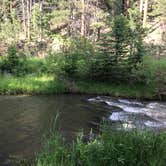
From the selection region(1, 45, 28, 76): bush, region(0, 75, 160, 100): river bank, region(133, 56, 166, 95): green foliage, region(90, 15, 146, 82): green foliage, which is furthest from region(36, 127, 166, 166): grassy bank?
region(1, 45, 28, 76): bush

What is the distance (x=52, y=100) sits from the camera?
1636 centimetres

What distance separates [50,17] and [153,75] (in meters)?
21.0

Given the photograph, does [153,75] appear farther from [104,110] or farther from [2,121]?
[2,121]

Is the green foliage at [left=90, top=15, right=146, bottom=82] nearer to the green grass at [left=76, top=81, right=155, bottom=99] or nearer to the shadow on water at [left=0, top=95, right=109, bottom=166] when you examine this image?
the green grass at [left=76, top=81, right=155, bottom=99]

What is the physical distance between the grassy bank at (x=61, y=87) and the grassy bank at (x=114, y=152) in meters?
12.2

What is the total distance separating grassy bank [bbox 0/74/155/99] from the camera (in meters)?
17.6

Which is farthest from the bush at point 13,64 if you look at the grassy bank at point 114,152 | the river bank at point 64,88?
the grassy bank at point 114,152

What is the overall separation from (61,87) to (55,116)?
508 centimetres

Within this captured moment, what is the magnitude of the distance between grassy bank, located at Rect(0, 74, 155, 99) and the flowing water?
80 centimetres

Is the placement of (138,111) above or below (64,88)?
below

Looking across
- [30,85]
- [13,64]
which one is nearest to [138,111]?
[30,85]

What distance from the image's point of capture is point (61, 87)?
18094mm

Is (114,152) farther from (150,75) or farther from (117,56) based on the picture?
(117,56)

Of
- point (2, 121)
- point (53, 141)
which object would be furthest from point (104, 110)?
point (53, 141)
